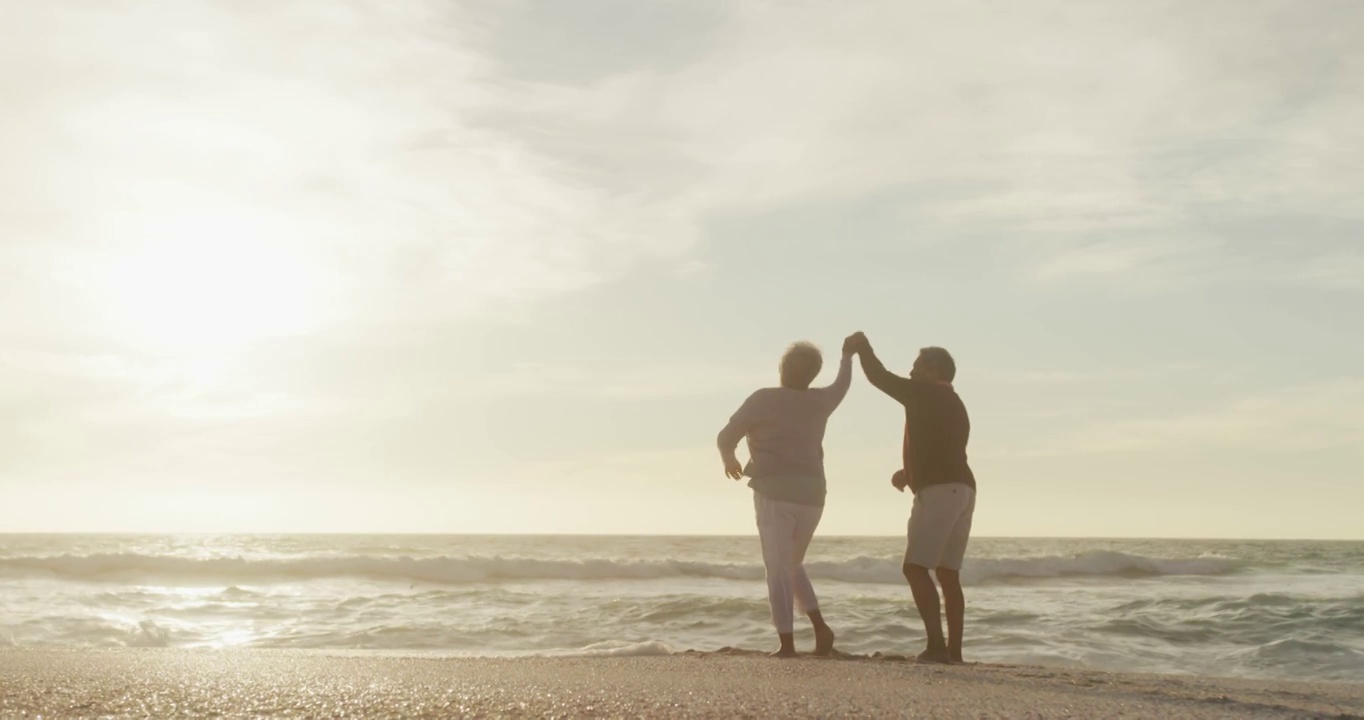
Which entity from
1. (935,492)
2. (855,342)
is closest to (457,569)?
(855,342)

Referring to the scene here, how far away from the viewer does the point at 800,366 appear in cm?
633

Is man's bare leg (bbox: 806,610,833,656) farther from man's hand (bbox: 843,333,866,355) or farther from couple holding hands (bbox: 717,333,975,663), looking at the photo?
man's hand (bbox: 843,333,866,355)

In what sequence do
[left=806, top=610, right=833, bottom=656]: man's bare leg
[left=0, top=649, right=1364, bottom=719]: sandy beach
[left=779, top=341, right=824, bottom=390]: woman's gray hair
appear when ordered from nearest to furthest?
[left=0, top=649, right=1364, bottom=719]: sandy beach, [left=806, top=610, right=833, bottom=656]: man's bare leg, [left=779, top=341, right=824, bottom=390]: woman's gray hair

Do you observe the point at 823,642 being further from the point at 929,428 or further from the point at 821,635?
the point at 929,428

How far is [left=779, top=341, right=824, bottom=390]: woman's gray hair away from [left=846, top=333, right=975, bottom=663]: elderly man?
1.43 feet

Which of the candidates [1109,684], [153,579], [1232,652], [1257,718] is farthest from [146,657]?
[153,579]

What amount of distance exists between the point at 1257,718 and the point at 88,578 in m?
A: 22.8

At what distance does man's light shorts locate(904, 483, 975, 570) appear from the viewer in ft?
18.7

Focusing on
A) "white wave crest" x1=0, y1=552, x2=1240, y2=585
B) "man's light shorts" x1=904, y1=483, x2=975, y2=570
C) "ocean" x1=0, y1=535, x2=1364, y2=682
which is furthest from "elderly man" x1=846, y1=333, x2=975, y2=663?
"white wave crest" x1=0, y1=552, x2=1240, y2=585

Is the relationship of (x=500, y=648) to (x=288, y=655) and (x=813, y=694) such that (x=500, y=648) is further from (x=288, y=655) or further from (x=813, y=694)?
(x=813, y=694)

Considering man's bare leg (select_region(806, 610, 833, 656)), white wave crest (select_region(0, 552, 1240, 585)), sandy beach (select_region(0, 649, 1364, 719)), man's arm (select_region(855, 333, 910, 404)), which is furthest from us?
white wave crest (select_region(0, 552, 1240, 585))

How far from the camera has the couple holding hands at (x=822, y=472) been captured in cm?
576

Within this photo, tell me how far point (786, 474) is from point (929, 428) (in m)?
0.83

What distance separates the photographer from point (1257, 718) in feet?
12.8
